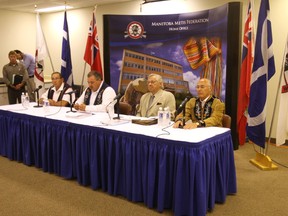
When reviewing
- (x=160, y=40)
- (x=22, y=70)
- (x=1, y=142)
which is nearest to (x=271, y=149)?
(x=160, y=40)

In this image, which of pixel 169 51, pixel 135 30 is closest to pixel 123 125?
pixel 169 51

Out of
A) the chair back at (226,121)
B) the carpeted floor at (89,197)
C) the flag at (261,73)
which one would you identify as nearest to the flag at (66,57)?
the carpeted floor at (89,197)

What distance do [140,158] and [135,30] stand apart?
3514 millimetres

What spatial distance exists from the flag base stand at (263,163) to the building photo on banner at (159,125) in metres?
0.01

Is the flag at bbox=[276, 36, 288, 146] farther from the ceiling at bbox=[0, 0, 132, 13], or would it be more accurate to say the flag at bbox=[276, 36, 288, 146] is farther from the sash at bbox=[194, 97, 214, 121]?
the ceiling at bbox=[0, 0, 132, 13]

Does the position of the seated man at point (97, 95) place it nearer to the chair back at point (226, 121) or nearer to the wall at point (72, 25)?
the chair back at point (226, 121)

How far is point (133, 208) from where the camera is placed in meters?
2.90

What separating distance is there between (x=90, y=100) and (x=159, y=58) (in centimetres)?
181

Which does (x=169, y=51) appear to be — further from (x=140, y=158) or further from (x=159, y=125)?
(x=140, y=158)

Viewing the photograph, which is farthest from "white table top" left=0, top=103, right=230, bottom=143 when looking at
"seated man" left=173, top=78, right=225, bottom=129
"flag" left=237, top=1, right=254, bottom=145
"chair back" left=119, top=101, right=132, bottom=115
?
"flag" left=237, top=1, right=254, bottom=145

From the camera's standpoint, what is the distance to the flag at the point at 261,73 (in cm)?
373

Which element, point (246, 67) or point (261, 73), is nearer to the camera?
point (261, 73)

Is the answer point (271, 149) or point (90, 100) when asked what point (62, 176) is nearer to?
point (90, 100)

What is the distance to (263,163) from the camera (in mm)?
4000
